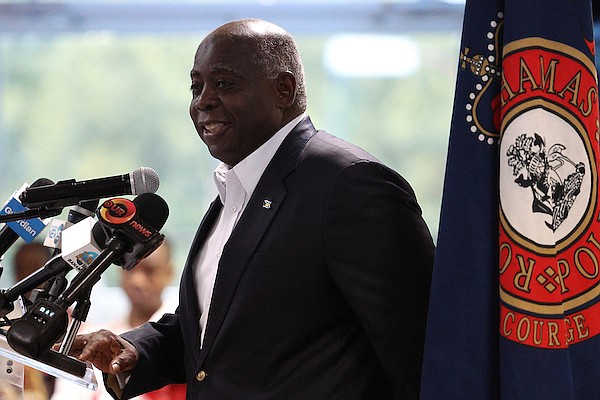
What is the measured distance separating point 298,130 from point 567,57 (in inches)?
28.8

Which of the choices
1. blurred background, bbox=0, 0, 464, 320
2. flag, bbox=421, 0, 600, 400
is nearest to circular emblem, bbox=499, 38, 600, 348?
flag, bbox=421, 0, 600, 400

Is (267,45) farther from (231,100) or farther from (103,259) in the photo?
(103,259)

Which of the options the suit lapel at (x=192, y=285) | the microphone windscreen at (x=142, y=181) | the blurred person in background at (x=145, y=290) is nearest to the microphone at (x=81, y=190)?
the microphone windscreen at (x=142, y=181)

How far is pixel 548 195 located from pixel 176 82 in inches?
190

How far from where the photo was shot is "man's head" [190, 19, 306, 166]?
1.99 meters

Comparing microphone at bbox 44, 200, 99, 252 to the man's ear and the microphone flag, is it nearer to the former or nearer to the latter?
the microphone flag

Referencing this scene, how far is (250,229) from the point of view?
6.26 ft

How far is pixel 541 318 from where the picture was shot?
142 cm

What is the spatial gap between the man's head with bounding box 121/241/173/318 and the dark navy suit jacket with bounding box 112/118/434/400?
208 centimetres

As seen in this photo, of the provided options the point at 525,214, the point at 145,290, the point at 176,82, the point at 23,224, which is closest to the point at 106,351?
the point at 23,224

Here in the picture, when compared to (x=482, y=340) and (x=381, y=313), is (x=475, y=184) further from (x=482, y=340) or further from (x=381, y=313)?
(x=381, y=313)

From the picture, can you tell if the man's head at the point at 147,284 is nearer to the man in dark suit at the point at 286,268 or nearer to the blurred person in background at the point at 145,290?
→ the blurred person in background at the point at 145,290

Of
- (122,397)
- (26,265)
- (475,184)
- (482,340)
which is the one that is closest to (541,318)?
(482,340)

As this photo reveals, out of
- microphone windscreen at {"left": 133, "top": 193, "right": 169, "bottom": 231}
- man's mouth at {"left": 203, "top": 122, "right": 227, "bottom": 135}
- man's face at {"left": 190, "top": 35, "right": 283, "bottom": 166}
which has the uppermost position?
man's face at {"left": 190, "top": 35, "right": 283, "bottom": 166}
